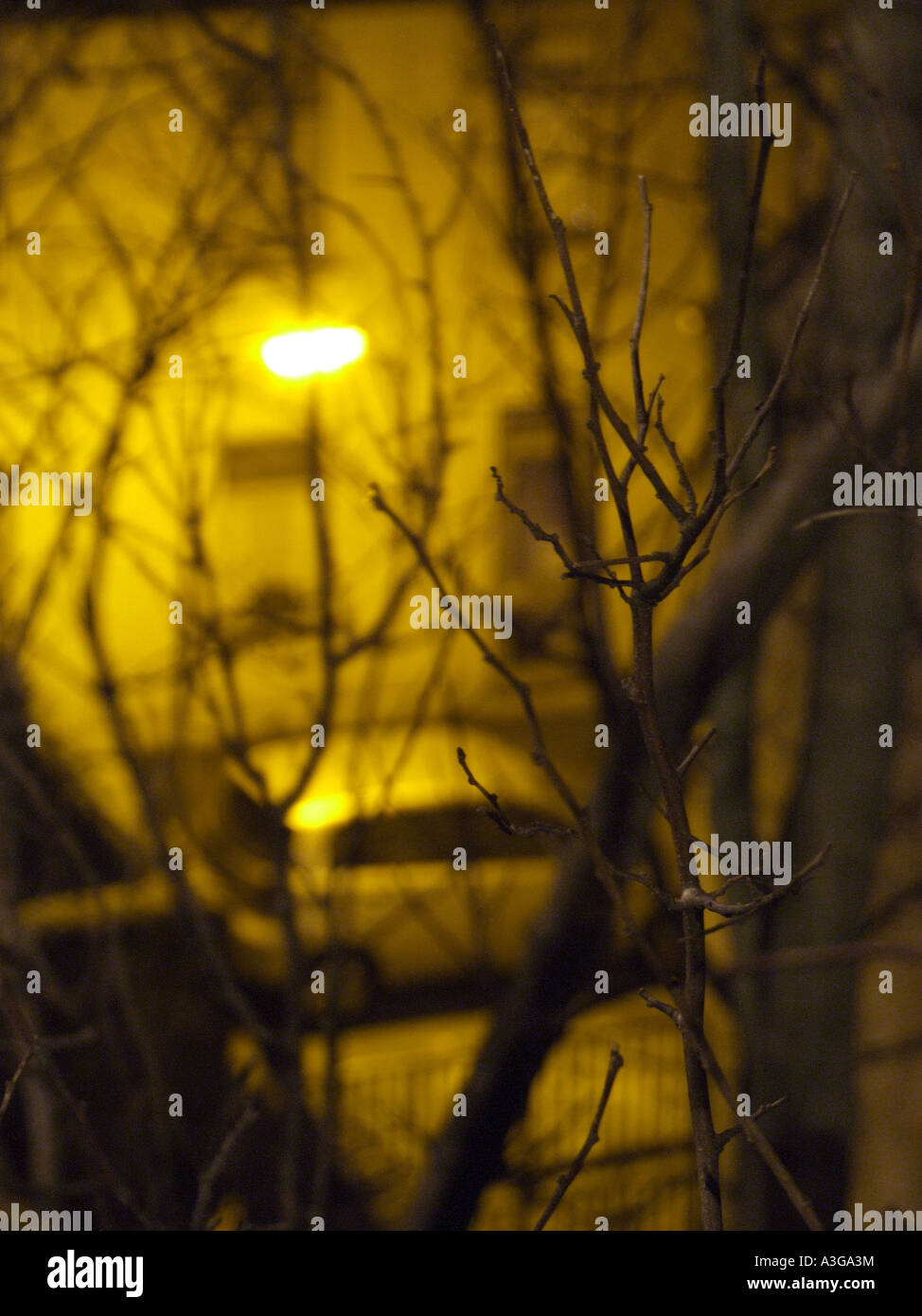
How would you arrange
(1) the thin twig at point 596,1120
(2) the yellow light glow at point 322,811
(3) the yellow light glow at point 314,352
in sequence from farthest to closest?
(2) the yellow light glow at point 322,811, (3) the yellow light glow at point 314,352, (1) the thin twig at point 596,1120

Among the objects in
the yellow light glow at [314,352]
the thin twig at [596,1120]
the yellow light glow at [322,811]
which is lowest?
the thin twig at [596,1120]

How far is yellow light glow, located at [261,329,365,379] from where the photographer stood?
3.15m

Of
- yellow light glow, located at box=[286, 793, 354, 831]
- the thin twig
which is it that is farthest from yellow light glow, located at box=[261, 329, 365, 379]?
the thin twig

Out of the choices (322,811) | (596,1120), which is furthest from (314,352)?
(596,1120)

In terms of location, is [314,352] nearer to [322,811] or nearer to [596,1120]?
[322,811]

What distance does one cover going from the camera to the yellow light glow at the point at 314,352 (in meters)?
3.15

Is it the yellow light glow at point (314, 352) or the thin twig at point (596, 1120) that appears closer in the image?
the thin twig at point (596, 1120)

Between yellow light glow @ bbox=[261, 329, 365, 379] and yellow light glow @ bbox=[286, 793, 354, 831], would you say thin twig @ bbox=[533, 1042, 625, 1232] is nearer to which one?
yellow light glow @ bbox=[286, 793, 354, 831]

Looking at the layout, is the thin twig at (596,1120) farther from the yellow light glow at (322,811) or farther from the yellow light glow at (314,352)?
the yellow light glow at (314,352)

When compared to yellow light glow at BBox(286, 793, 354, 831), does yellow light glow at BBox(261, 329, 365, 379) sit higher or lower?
higher

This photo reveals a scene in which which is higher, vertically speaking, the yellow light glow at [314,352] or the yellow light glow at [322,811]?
the yellow light glow at [314,352]

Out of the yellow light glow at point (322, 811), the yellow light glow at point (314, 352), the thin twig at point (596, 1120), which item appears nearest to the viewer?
the thin twig at point (596, 1120)

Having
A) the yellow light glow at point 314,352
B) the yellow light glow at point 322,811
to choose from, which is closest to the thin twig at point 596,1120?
the yellow light glow at point 322,811
